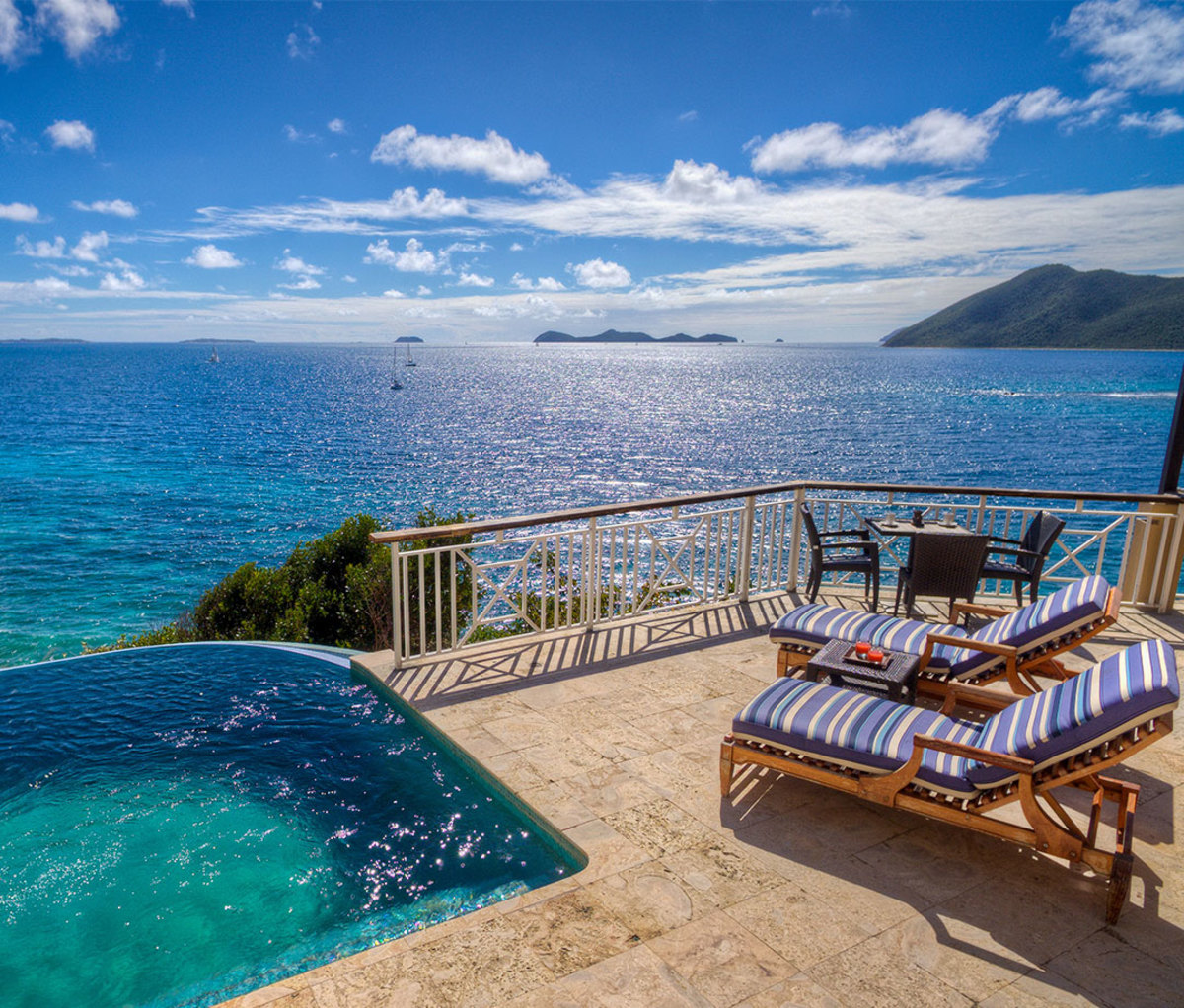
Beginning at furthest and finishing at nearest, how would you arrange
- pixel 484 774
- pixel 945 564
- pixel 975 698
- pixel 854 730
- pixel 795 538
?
1. pixel 795 538
2. pixel 945 564
3. pixel 975 698
4. pixel 484 774
5. pixel 854 730

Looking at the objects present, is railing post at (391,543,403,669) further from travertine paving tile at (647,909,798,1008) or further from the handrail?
travertine paving tile at (647,909,798,1008)

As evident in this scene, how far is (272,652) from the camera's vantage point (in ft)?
17.8

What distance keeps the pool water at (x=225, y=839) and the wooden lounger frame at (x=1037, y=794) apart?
123cm

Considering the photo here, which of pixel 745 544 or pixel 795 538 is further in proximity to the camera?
pixel 795 538

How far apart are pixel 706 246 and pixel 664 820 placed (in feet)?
206

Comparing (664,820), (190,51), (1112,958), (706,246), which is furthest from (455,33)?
(706,246)

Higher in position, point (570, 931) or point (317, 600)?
point (570, 931)

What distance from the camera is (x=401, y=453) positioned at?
37.4 metres

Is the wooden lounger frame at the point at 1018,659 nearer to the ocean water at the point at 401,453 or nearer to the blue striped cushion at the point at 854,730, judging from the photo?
the blue striped cushion at the point at 854,730

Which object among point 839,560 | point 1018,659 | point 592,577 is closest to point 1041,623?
point 1018,659

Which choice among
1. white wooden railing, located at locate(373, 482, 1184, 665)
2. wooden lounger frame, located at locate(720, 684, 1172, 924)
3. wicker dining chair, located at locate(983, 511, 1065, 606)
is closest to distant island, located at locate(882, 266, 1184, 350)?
white wooden railing, located at locate(373, 482, 1184, 665)

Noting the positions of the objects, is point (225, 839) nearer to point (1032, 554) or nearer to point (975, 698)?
point (975, 698)

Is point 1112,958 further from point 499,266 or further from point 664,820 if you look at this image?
point 499,266

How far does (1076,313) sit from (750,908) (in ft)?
293
